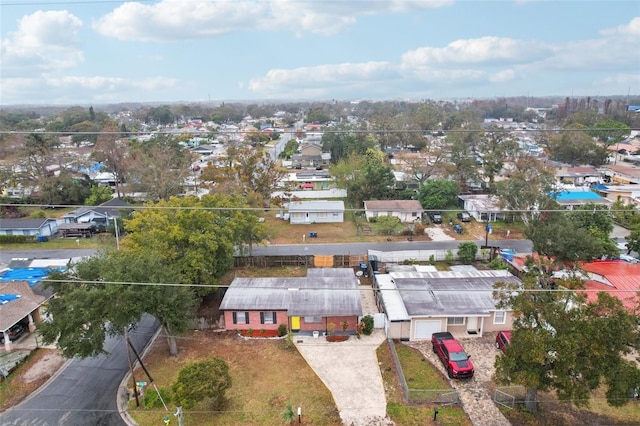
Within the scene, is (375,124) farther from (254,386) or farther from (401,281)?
(254,386)

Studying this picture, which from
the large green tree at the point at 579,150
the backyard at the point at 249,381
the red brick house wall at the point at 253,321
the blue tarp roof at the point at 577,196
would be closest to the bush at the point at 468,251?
the red brick house wall at the point at 253,321

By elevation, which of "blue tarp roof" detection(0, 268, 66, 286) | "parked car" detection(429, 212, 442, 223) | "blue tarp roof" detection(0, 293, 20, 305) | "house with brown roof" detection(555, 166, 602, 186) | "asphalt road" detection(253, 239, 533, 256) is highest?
"house with brown roof" detection(555, 166, 602, 186)

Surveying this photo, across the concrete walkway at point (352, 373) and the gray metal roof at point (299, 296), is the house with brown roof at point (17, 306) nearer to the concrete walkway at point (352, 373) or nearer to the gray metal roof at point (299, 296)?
the gray metal roof at point (299, 296)

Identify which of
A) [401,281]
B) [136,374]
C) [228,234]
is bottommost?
[136,374]

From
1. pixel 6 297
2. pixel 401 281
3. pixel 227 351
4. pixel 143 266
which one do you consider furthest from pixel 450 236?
pixel 6 297

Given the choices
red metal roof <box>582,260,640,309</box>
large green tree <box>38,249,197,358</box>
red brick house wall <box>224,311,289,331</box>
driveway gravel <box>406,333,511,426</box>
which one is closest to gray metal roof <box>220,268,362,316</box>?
red brick house wall <box>224,311,289,331</box>

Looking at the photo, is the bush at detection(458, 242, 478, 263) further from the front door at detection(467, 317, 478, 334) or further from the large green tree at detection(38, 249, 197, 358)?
the large green tree at detection(38, 249, 197, 358)

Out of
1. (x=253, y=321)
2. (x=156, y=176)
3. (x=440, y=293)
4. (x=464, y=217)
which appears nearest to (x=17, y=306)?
(x=253, y=321)
